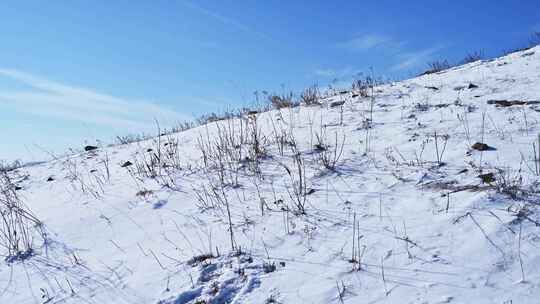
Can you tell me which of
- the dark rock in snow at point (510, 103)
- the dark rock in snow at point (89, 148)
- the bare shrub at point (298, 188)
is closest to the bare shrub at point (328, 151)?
the bare shrub at point (298, 188)

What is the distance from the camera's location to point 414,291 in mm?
2258

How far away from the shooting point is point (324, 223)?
3.22m

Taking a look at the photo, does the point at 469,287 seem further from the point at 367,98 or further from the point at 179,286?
the point at 367,98

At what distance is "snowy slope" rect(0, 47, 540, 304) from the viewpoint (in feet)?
8.02

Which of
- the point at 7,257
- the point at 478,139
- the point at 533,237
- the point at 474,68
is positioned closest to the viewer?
the point at 533,237

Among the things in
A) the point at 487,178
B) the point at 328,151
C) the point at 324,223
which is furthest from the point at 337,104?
the point at 324,223

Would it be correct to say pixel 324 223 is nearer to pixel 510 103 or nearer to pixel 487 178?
pixel 487 178

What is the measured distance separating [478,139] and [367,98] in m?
2.87

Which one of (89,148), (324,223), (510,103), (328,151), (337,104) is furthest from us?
(89,148)

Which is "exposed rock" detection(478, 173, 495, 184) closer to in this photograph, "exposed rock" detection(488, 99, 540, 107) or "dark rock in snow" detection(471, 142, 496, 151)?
"dark rock in snow" detection(471, 142, 496, 151)

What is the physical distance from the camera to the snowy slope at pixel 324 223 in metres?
2.45

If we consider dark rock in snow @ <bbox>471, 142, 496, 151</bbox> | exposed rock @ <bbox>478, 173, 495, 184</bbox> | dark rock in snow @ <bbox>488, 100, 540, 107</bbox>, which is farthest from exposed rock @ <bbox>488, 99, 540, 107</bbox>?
exposed rock @ <bbox>478, 173, 495, 184</bbox>

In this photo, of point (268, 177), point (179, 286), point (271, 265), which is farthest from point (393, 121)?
point (179, 286)

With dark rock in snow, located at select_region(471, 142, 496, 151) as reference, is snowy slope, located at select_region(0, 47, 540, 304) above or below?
below
